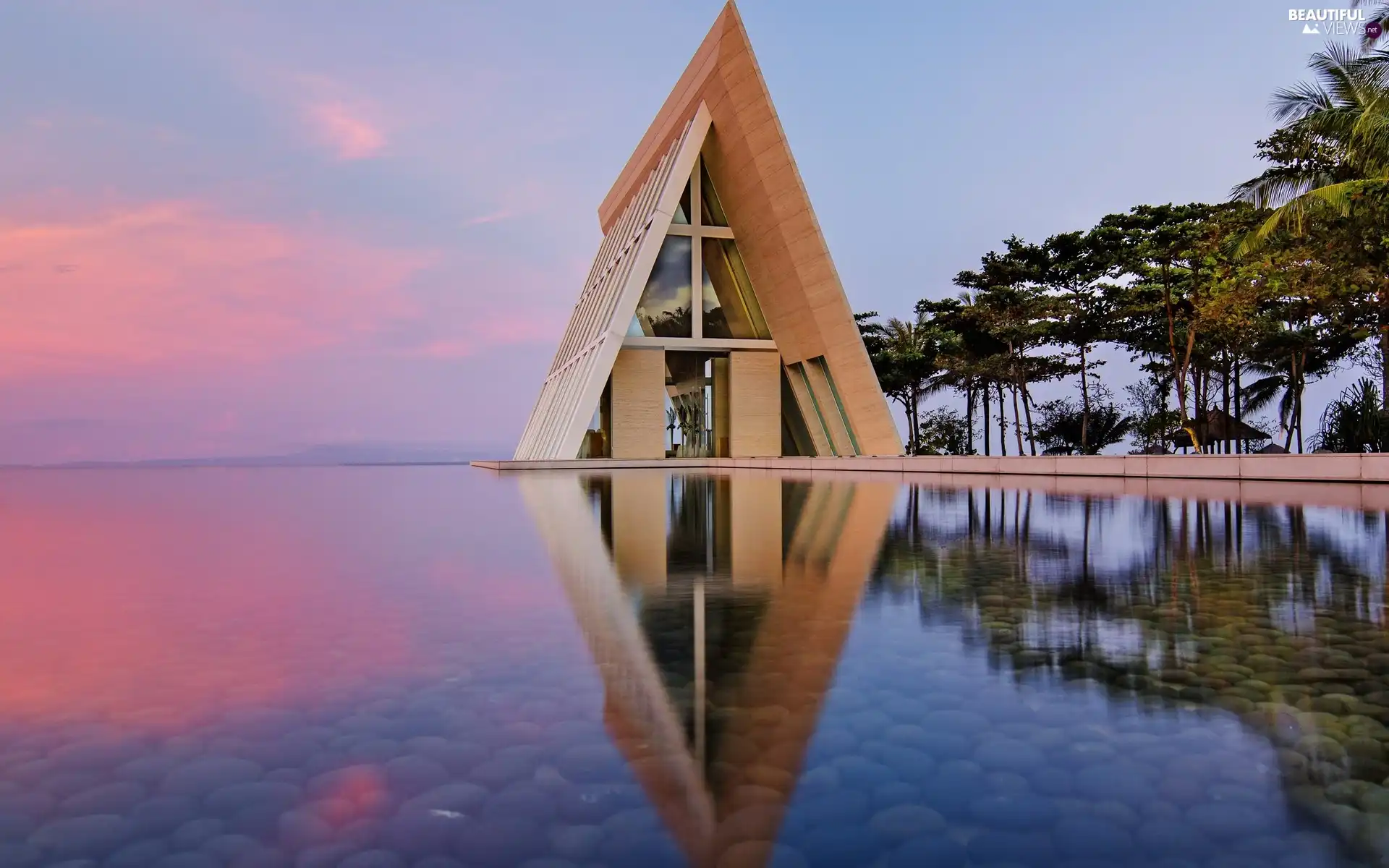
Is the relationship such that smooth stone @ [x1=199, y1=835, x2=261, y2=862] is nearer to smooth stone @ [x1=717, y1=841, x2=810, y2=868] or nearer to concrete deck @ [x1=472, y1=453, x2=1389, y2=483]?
smooth stone @ [x1=717, y1=841, x2=810, y2=868]

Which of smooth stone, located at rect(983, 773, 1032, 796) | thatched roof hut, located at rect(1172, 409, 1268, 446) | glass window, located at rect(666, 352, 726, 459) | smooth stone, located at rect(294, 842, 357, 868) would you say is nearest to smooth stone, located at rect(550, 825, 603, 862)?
smooth stone, located at rect(294, 842, 357, 868)

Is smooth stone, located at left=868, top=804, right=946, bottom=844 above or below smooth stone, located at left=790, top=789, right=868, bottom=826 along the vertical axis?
below

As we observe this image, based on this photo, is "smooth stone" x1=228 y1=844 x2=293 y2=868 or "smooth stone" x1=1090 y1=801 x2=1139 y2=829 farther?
"smooth stone" x1=1090 y1=801 x2=1139 y2=829

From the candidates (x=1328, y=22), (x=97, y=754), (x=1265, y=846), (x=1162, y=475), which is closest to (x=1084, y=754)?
(x=1265, y=846)

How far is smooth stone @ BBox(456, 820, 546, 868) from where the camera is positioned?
Result: 1099mm

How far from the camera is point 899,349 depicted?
125 feet

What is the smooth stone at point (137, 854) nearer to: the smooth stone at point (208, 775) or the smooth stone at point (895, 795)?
the smooth stone at point (208, 775)

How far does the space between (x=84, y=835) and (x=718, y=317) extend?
91.5 ft

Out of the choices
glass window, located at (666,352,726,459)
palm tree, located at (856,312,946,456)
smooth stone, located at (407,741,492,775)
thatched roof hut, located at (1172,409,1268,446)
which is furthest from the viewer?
palm tree, located at (856,312,946,456)

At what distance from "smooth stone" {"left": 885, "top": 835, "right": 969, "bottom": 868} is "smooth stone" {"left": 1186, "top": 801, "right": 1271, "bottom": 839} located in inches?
13.5

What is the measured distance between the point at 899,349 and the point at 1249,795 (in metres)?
37.9

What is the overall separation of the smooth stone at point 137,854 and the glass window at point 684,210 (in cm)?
2735

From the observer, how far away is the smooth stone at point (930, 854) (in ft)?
3.56

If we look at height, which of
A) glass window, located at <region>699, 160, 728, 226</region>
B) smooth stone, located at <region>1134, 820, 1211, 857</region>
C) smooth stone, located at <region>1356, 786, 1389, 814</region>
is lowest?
smooth stone, located at <region>1134, 820, 1211, 857</region>
